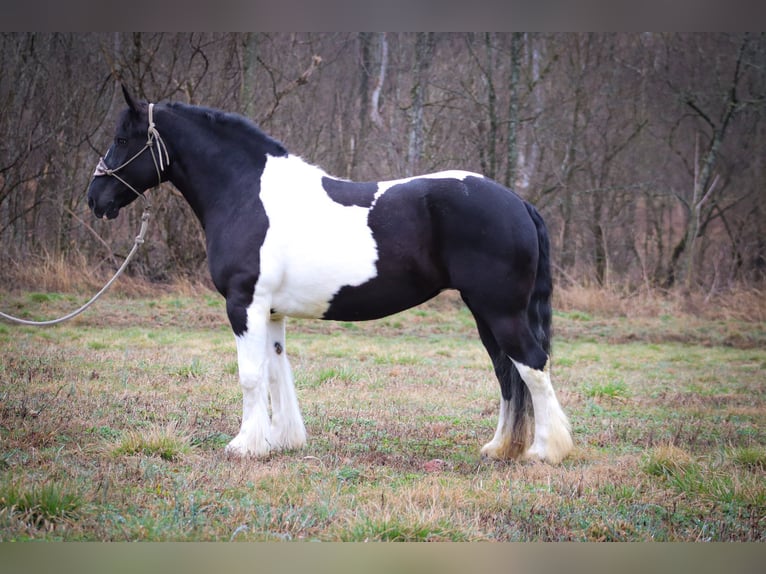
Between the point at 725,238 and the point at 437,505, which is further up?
the point at 725,238

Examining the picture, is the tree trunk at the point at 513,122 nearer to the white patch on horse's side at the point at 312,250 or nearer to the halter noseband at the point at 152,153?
the white patch on horse's side at the point at 312,250

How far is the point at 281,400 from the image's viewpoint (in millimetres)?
4301

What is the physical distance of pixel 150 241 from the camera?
11.0 m

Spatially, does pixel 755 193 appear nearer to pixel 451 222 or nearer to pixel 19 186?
pixel 451 222

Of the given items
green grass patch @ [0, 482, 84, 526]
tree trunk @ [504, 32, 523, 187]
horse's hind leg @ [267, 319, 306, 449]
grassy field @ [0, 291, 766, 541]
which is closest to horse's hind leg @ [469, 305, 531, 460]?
grassy field @ [0, 291, 766, 541]

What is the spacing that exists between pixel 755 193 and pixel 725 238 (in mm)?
955

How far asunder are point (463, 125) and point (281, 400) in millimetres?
8697

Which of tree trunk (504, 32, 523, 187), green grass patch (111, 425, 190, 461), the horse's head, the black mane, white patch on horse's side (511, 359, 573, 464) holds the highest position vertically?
tree trunk (504, 32, 523, 187)

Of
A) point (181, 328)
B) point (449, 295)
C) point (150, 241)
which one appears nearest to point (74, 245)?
point (150, 241)

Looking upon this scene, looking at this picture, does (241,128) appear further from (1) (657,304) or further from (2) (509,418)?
(1) (657,304)

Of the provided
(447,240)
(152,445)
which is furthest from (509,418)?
(152,445)

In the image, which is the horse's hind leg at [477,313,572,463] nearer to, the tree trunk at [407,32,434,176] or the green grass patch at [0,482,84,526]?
the green grass patch at [0,482,84,526]

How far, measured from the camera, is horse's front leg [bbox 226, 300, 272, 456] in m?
4.04

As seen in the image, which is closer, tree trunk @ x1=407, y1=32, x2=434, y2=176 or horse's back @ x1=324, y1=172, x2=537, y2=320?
horse's back @ x1=324, y1=172, x2=537, y2=320
